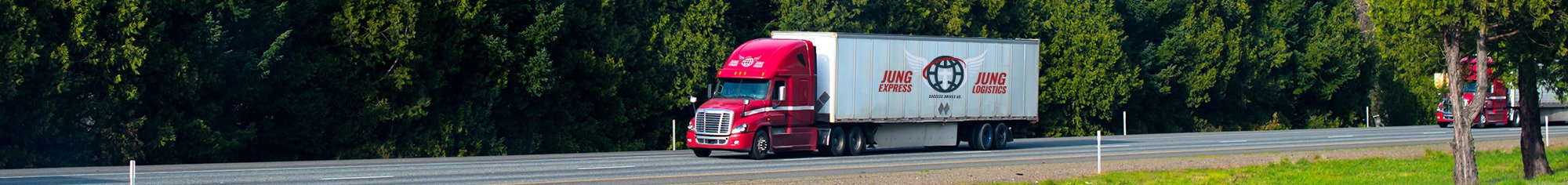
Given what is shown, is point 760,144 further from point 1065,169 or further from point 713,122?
point 1065,169

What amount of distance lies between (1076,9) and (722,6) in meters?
14.0

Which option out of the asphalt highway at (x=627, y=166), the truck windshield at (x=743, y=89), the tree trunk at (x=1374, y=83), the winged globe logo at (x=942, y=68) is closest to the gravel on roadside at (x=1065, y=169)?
the asphalt highway at (x=627, y=166)

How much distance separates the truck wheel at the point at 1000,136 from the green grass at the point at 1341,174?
778 cm

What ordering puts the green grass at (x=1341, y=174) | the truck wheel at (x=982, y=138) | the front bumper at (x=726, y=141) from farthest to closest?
the truck wheel at (x=982, y=138)
the front bumper at (x=726, y=141)
the green grass at (x=1341, y=174)

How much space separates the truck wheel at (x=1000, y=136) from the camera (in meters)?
34.0

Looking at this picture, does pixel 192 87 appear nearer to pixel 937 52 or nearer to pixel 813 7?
pixel 937 52

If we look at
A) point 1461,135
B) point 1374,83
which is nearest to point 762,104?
point 1461,135

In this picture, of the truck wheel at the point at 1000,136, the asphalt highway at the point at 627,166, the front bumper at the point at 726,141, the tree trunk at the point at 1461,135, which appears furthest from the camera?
the truck wheel at the point at 1000,136

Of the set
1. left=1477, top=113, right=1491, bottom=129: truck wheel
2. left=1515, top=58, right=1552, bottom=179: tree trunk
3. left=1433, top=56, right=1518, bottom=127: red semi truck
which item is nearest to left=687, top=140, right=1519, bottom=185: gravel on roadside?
left=1515, top=58, right=1552, bottom=179: tree trunk

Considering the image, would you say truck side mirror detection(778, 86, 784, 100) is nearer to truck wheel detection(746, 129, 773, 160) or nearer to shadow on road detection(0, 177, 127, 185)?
truck wheel detection(746, 129, 773, 160)

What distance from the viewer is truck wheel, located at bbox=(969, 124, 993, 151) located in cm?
3341

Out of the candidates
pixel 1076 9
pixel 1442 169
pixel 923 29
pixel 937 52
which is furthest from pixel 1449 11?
pixel 1076 9

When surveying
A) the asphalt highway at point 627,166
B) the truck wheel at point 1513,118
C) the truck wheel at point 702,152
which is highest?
the truck wheel at point 1513,118

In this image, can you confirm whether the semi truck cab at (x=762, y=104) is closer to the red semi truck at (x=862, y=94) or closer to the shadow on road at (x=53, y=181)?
the red semi truck at (x=862, y=94)
